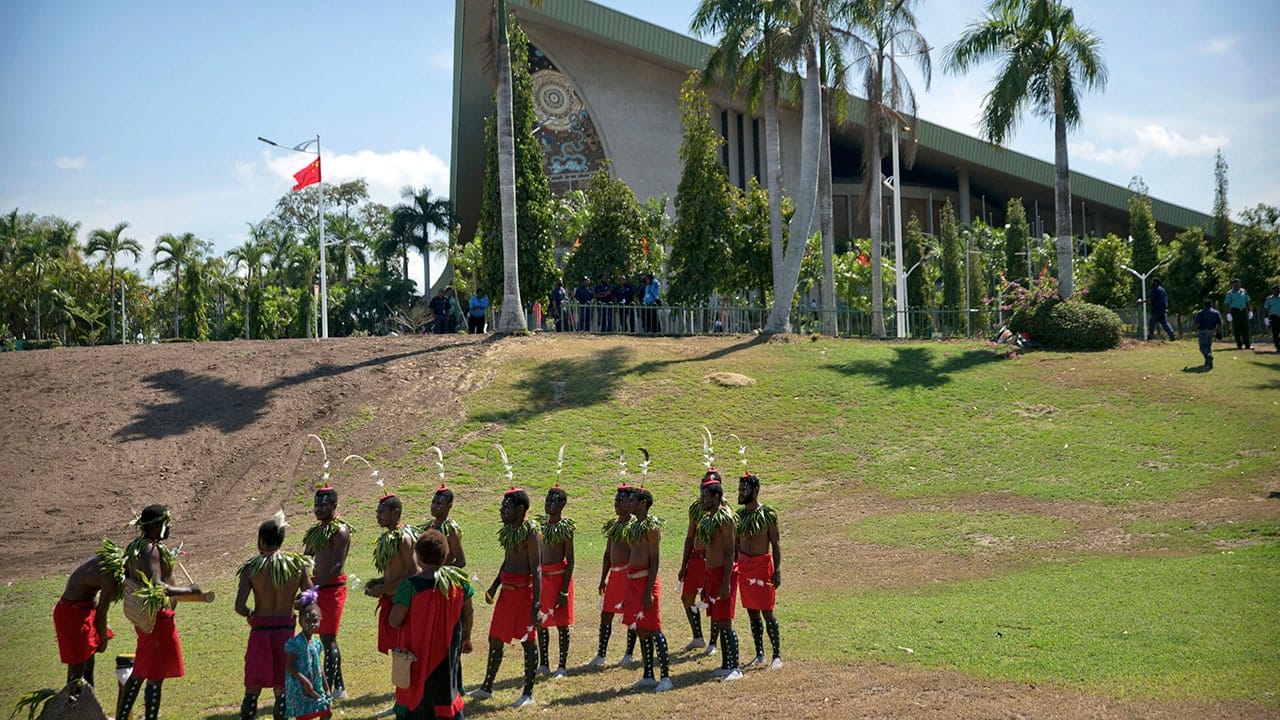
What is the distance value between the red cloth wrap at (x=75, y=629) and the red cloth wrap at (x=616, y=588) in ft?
14.2

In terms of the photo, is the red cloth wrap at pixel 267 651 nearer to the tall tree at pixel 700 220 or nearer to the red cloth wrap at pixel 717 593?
the red cloth wrap at pixel 717 593

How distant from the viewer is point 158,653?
818 centimetres

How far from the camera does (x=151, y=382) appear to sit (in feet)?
84.1

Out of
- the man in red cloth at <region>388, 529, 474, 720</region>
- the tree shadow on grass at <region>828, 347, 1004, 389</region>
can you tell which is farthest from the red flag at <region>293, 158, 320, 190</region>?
the man in red cloth at <region>388, 529, 474, 720</region>

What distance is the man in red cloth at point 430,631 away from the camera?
6.98 m

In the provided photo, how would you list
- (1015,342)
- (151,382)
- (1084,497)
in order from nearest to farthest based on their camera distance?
(1084,497), (151,382), (1015,342)

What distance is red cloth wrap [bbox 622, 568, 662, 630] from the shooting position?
31.5 feet

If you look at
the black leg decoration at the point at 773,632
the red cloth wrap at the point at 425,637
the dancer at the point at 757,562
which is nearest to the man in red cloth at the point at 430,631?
the red cloth wrap at the point at 425,637

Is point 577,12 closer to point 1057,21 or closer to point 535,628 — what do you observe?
point 1057,21

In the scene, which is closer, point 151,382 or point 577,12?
point 151,382

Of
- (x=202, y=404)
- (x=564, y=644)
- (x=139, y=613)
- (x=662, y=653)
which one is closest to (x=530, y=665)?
(x=564, y=644)

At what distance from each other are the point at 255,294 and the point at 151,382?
38564 millimetres

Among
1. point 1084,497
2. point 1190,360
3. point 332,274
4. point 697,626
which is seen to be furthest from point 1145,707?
point 332,274

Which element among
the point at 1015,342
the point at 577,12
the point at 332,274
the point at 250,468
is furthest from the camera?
the point at 332,274
